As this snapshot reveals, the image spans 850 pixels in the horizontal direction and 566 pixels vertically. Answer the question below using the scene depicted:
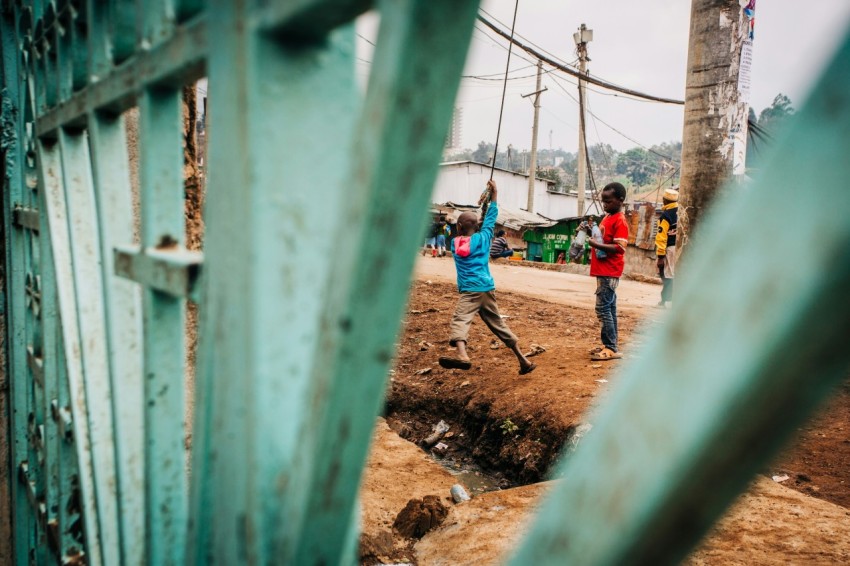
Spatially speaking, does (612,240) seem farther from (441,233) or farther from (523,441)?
(441,233)

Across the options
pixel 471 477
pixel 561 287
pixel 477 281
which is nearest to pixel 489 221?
pixel 477 281

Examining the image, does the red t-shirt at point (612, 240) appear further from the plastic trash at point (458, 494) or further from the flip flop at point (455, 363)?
the plastic trash at point (458, 494)

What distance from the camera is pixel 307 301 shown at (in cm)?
65

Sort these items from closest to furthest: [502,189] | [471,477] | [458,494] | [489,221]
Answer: [458,494]
[471,477]
[489,221]
[502,189]

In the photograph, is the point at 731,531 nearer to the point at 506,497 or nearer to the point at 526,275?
the point at 506,497

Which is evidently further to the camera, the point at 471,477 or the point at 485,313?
the point at 485,313

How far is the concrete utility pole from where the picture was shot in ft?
10.2

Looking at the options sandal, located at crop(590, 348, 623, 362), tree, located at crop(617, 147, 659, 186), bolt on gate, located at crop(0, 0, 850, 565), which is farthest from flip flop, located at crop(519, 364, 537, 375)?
tree, located at crop(617, 147, 659, 186)

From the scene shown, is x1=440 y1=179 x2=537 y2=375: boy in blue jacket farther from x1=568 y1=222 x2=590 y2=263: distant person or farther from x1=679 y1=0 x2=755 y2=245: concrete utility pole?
x1=568 y1=222 x2=590 y2=263: distant person

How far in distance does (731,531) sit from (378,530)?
193cm

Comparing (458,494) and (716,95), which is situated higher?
(716,95)

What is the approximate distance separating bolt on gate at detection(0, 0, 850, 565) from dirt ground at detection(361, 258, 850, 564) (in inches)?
89.2

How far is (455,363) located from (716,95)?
3624 mm

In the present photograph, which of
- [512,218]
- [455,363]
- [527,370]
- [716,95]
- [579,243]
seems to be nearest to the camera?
[716,95]
